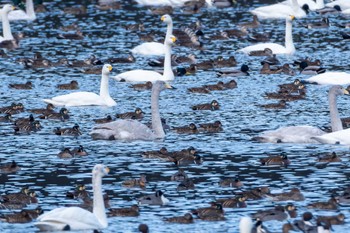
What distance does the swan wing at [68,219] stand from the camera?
1998 centimetres

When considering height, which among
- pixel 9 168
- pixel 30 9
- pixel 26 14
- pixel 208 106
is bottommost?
pixel 208 106

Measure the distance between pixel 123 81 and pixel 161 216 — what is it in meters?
15.6

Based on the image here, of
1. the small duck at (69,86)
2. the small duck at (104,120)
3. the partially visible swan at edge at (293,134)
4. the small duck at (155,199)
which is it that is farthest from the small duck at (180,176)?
the small duck at (69,86)

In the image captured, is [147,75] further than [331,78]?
Yes

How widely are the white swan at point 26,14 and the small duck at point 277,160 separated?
24.6 meters

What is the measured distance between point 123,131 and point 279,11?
22534 millimetres

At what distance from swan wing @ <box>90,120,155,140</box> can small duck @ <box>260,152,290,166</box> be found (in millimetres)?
3364

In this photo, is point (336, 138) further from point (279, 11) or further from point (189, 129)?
point (279, 11)

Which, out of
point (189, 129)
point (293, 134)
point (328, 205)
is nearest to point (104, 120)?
point (189, 129)

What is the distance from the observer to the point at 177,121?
99.7 ft

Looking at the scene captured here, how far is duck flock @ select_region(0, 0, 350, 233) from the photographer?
21673 mm

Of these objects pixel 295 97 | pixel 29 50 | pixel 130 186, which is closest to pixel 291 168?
pixel 130 186

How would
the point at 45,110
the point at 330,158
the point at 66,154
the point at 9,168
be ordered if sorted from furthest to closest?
the point at 45,110 → the point at 66,154 → the point at 330,158 → the point at 9,168

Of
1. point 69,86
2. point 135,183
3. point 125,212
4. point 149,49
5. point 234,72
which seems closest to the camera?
point 125,212
